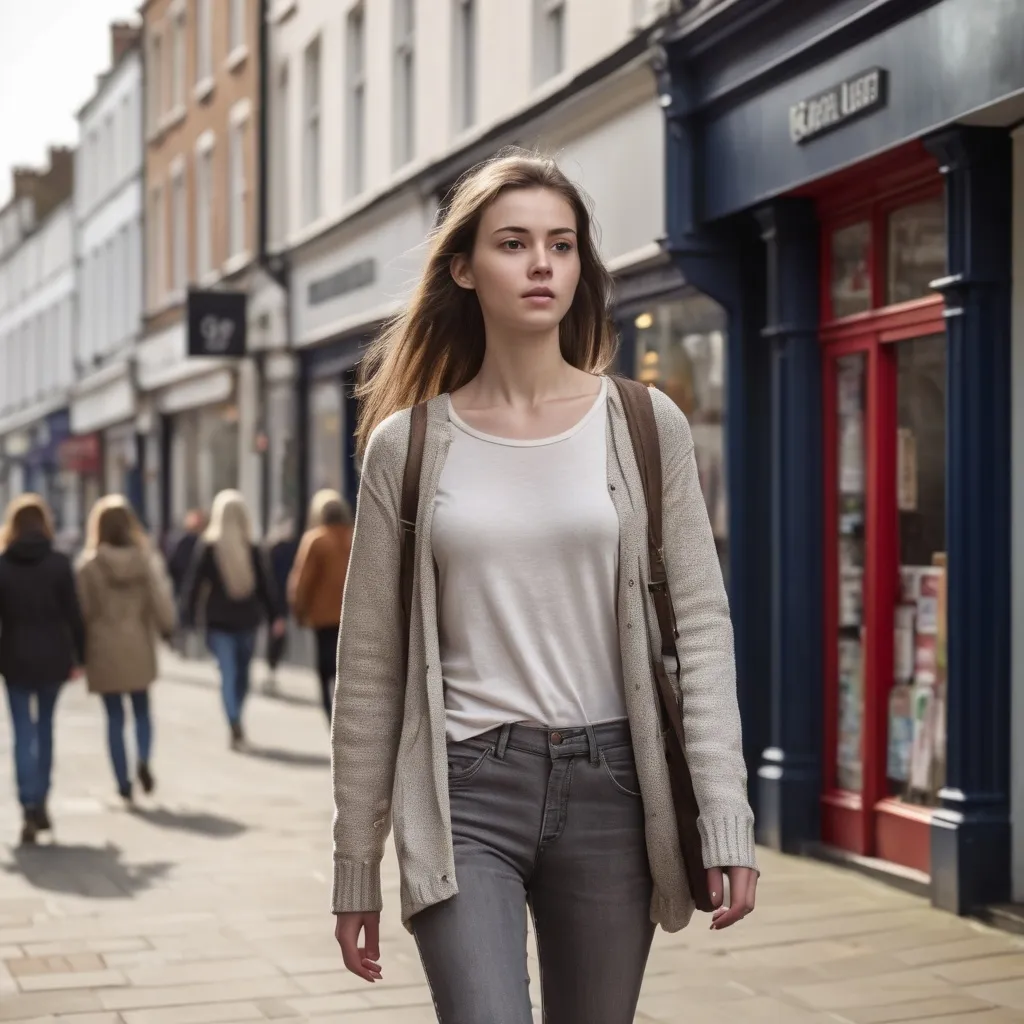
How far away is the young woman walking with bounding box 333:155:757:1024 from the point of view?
3227 millimetres

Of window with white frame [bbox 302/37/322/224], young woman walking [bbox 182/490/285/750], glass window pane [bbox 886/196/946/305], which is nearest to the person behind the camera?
glass window pane [bbox 886/196/946/305]

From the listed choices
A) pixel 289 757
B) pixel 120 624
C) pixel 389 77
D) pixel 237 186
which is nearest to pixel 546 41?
pixel 389 77

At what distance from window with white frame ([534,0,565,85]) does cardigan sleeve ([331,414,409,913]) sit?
36.8 ft

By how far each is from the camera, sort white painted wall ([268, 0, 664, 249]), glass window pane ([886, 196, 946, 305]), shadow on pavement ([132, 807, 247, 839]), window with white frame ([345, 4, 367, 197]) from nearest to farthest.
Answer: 1. glass window pane ([886, 196, 946, 305])
2. shadow on pavement ([132, 807, 247, 839])
3. white painted wall ([268, 0, 664, 249])
4. window with white frame ([345, 4, 367, 197])

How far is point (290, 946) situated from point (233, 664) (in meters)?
7.18

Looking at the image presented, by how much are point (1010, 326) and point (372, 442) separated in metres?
4.97

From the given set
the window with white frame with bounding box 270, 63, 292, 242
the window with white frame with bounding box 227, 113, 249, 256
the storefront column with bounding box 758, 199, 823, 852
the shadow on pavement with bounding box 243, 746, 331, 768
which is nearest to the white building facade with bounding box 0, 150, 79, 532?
the window with white frame with bounding box 227, 113, 249, 256

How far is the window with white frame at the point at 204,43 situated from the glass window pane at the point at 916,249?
1853 centimetres

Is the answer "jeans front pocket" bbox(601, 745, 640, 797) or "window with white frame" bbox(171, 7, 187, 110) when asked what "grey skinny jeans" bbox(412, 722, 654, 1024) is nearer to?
"jeans front pocket" bbox(601, 745, 640, 797)

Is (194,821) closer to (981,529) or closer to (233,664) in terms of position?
(233,664)

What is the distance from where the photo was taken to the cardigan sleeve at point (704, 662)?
3211 millimetres

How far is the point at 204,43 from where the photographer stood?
27.1 m

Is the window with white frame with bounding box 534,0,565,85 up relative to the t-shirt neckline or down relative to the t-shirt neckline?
up

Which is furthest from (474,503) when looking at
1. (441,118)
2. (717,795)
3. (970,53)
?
(441,118)
